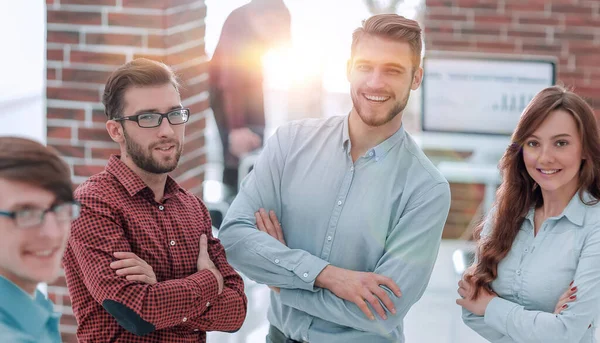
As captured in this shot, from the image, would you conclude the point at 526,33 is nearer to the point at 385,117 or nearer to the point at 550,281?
the point at 385,117

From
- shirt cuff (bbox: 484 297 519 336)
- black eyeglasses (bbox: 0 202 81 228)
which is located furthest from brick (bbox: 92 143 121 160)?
black eyeglasses (bbox: 0 202 81 228)

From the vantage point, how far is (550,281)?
6.53 feet

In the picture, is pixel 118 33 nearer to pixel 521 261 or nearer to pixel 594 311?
pixel 521 261

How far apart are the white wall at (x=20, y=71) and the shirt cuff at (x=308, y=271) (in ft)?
21.9

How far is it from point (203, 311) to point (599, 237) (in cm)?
103

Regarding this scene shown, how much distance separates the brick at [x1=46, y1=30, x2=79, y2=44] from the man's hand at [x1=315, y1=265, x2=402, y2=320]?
5.11ft

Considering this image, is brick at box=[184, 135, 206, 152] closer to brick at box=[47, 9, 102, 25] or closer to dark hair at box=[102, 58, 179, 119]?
brick at box=[47, 9, 102, 25]

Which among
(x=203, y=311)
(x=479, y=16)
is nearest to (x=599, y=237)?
(x=203, y=311)

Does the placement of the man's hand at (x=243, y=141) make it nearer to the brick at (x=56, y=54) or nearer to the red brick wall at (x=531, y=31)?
the red brick wall at (x=531, y=31)

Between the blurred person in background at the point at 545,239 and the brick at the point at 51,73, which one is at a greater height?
the brick at the point at 51,73

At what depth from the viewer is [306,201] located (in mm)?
2195

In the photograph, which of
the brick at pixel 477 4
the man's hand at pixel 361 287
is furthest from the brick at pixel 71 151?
the brick at pixel 477 4

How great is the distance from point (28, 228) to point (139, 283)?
0.64 metres

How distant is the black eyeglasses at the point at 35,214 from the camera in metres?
1.21
